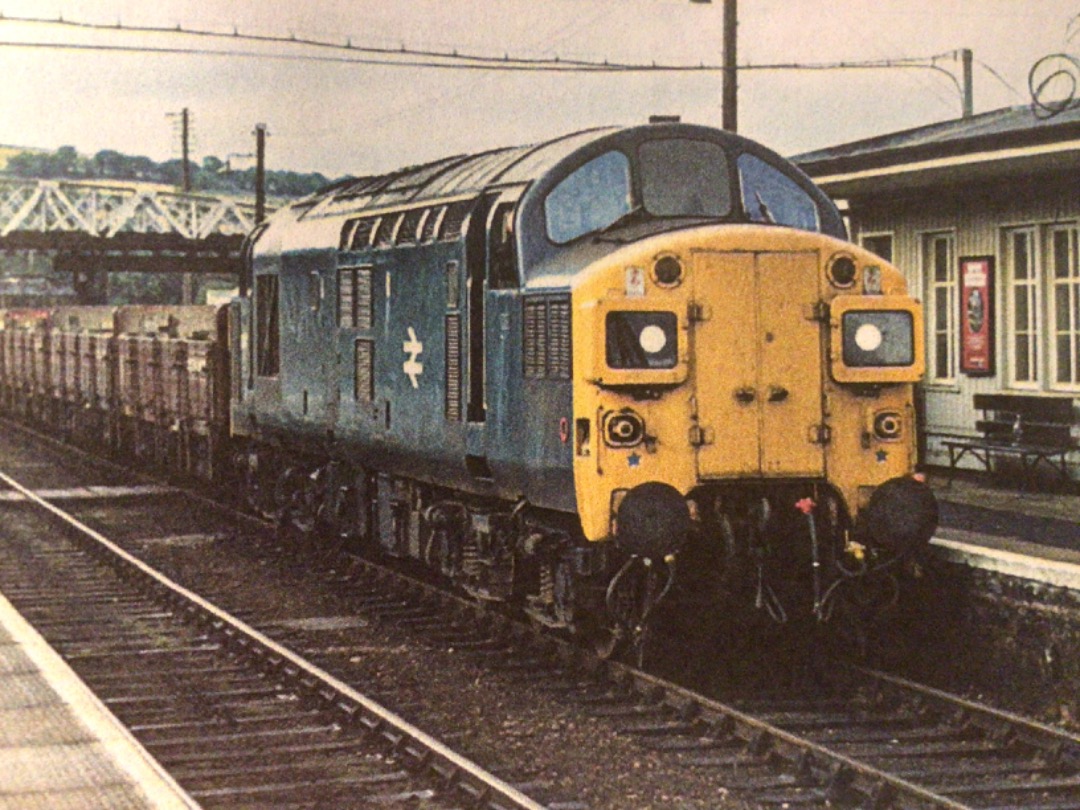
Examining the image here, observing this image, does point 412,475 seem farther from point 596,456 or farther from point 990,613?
point 990,613

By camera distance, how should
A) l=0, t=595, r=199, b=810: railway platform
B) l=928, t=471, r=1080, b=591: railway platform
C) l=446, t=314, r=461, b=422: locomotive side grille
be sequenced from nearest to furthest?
l=0, t=595, r=199, b=810: railway platform, l=928, t=471, r=1080, b=591: railway platform, l=446, t=314, r=461, b=422: locomotive side grille

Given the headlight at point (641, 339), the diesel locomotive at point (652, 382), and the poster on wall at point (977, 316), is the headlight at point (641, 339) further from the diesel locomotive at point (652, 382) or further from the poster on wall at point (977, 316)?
the poster on wall at point (977, 316)

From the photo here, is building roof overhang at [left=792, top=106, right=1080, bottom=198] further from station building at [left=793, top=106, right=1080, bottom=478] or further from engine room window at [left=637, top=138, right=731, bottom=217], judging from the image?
engine room window at [left=637, top=138, right=731, bottom=217]

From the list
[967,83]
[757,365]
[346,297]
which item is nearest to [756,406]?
[757,365]

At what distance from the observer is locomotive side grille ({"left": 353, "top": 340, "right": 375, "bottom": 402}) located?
14023 millimetres

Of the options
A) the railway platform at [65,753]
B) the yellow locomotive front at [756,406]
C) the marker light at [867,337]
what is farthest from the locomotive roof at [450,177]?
the railway platform at [65,753]

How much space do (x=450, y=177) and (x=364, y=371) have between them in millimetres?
1988

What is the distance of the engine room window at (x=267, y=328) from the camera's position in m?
17.0

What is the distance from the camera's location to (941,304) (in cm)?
2070

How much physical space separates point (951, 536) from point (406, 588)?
4.48 m

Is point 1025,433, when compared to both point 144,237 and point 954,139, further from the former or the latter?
point 144,237

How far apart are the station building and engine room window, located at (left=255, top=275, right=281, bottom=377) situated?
6455mm

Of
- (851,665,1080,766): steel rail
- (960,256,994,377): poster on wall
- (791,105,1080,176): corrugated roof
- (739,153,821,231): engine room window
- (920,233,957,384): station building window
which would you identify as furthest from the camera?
(920,233,957,384): station building window

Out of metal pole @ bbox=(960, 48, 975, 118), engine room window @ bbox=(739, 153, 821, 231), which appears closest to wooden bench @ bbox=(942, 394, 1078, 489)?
engine room window @ bbox=(739, 153, 821, 231)
